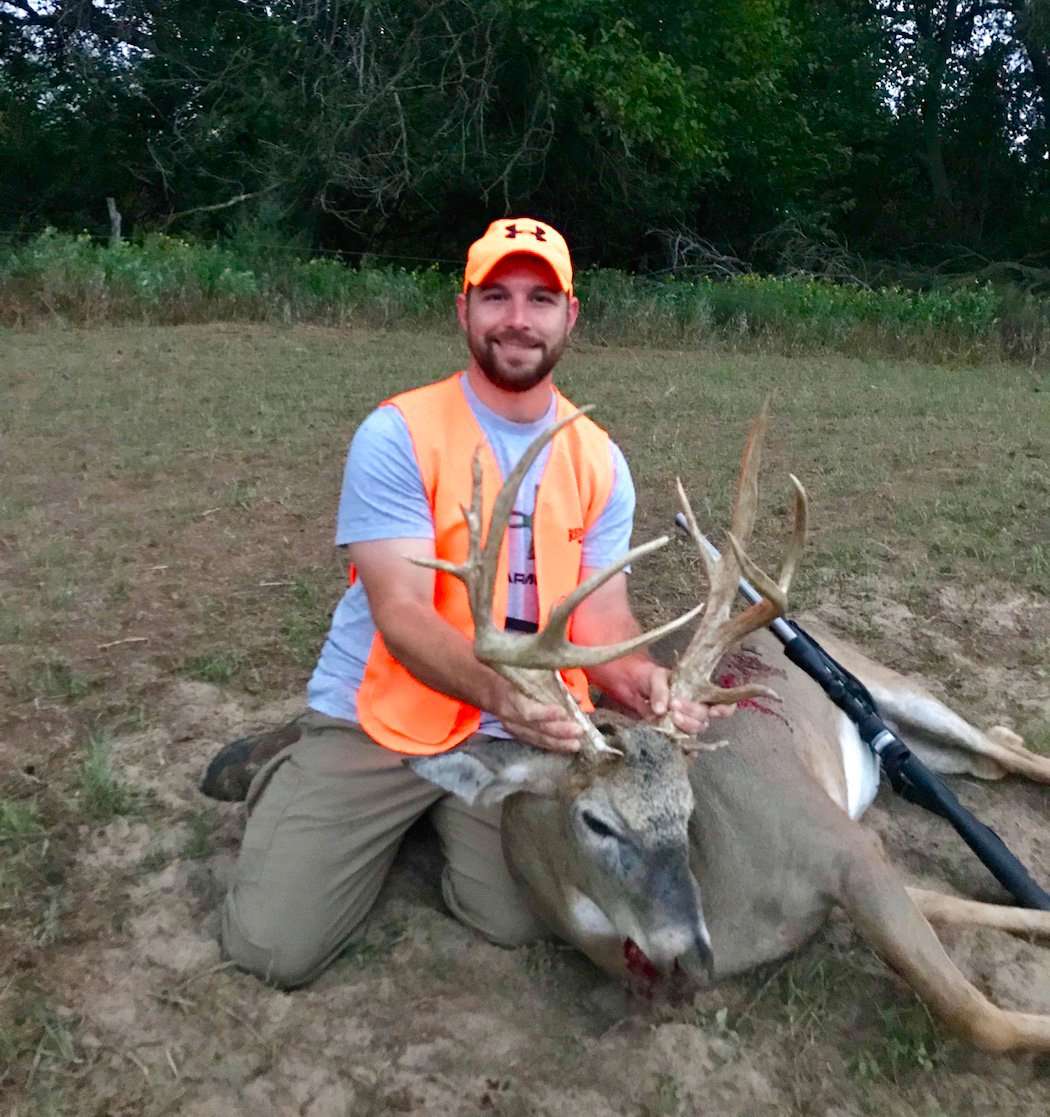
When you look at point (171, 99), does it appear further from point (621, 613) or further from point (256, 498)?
point (621, 613)

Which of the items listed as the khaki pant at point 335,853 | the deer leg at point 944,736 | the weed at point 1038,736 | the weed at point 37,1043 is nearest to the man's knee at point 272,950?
the khaki pant at point 335,853

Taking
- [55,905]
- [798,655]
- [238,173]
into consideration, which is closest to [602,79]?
[238,173]

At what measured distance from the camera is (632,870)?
2.60m

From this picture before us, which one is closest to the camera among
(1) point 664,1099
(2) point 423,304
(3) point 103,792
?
(1) point 664,1099

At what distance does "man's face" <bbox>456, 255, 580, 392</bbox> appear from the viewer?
10.5 feet

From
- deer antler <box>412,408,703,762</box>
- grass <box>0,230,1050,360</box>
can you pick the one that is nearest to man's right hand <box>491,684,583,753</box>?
deer antler <box>412,408,703,762</box>

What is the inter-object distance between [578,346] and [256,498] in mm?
6830

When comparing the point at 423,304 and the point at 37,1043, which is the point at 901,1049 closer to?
the point at 37,1043

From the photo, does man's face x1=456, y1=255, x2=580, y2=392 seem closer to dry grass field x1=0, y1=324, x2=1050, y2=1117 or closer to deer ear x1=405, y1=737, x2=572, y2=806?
deer ear x1=405, y1=737, x2=572, y2=806

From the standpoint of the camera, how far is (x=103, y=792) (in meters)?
3.48

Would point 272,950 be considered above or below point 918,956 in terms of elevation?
below

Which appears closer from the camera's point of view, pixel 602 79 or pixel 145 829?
pixel 145 829

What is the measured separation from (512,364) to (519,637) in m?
0.91

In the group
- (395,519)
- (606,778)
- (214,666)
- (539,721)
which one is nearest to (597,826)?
(606,778)
